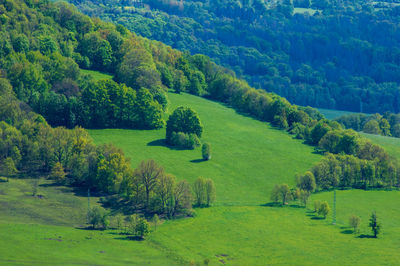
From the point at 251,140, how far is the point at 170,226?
65.0 m

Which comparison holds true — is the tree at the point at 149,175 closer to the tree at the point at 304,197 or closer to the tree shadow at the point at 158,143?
the tree at the point at 304,197

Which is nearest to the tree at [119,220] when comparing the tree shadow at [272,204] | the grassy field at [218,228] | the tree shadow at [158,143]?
the grassy field at [218,228]

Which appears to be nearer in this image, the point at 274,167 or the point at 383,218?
the point at 383,218

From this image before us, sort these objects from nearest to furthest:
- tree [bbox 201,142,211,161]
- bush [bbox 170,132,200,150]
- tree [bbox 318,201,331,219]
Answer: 1. tree [bbox 318,201,331,219]
2. tree [bbox 201,142,211,161]
3. bush [bbox 170,132,200,150]

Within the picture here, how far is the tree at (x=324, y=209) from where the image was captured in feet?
461

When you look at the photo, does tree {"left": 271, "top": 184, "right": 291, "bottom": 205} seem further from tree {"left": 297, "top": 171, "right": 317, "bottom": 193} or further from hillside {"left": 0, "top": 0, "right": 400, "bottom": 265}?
tree {"left": 297, "top": 171, "right": 317, "bottom": 193}

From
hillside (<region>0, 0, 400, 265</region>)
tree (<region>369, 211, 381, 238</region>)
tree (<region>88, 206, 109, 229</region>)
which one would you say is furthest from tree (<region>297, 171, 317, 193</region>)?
tree (<region>88, 206, 109, 229</region>)

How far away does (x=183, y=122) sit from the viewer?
6969 inches

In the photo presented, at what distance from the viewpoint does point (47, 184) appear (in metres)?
146

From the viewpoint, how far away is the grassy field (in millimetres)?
115188

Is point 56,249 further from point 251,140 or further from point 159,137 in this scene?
point 251,140

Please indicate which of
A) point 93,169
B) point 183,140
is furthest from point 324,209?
point 93,169

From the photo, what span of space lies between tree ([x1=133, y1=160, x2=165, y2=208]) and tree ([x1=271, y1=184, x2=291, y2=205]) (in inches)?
1000

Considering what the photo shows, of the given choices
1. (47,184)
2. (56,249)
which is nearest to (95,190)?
(47,184)
